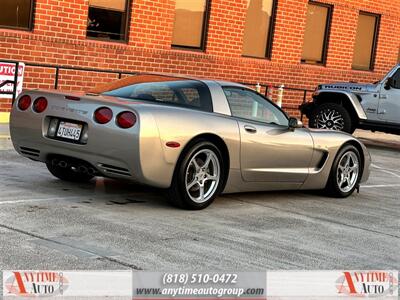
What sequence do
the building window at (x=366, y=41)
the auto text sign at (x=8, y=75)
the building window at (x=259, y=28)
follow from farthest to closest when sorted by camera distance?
the building window at (x=366, y=41), the building window at (x=259, y=28), the auto text sign at (x=8, y=75)

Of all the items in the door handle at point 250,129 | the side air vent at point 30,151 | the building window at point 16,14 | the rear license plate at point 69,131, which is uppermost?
the building window at point 16,14

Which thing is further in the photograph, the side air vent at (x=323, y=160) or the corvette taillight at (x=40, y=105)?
the side air vent at (x=323, y=160)

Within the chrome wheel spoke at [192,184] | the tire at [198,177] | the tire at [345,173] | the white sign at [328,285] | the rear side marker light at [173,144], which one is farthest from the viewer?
the tire at [345,173]

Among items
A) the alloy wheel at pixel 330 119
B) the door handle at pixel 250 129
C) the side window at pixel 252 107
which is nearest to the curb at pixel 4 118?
the side window at pixel 252 107

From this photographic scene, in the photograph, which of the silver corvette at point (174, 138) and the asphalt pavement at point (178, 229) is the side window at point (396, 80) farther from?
the silver corvette at point (174, 138)

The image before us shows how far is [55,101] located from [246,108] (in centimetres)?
206

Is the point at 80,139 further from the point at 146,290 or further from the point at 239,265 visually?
the point at 146,290

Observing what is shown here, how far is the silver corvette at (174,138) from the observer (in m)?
7.53

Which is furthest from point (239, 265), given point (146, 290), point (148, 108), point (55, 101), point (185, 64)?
point (185, 64)

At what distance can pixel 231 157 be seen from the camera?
27.1 ft

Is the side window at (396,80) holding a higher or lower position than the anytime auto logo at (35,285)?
higher

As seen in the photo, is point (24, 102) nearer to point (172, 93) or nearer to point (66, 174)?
point (66, 174)

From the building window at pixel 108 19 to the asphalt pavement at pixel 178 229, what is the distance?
7.77 m

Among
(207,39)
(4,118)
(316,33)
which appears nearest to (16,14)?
(4,118)
